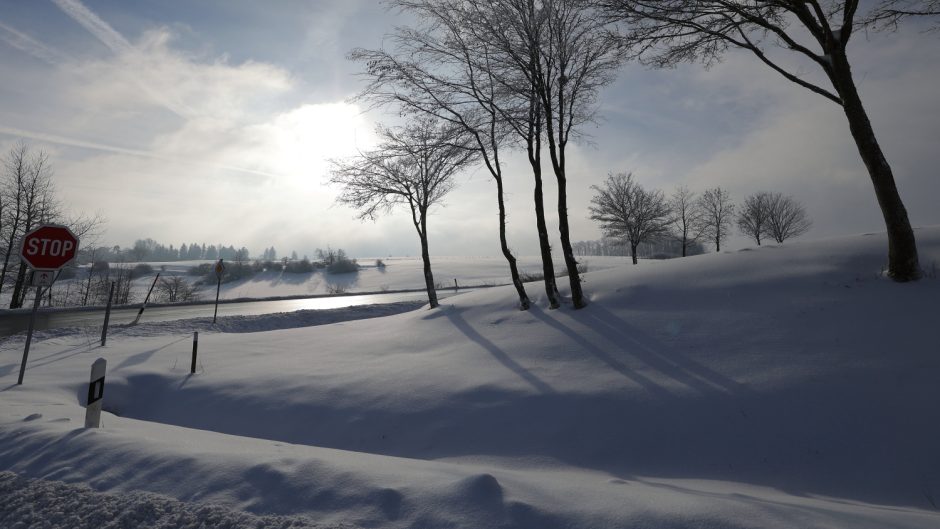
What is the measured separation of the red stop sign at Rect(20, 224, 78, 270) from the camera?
24.8 feet

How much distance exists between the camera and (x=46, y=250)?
25.5 ft

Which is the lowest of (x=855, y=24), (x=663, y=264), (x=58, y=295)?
(x=58, y=295)

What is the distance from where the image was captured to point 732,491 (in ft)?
12.2

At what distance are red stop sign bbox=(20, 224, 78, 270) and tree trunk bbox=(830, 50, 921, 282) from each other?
1415 cm

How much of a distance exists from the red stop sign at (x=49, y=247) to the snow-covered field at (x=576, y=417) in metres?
2.30

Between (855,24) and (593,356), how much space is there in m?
7.52

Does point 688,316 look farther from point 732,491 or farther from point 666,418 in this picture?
point 732,491

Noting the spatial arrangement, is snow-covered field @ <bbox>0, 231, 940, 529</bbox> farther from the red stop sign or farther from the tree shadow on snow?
the red stop sign

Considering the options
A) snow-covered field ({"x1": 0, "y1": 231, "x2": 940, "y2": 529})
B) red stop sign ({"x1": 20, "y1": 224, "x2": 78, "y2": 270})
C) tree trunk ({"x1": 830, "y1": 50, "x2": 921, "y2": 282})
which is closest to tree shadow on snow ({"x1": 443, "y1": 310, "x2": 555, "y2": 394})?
snow-covered field ({"x1": 0, "y1": 231, "x2": 940, "y2": 529})

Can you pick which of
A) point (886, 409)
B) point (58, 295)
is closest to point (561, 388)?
point (886, 409)

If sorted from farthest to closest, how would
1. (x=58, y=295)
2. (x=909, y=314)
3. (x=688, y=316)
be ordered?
(x=58, y=295) < (x=688, y=316) < (x=909, y=314)

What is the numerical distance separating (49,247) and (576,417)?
Result: 10079mm

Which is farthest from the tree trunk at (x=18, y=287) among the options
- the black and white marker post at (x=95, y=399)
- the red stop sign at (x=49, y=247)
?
the black and white marker post at (x=95, y=399)

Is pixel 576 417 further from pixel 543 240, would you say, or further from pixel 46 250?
pixel 46 250
